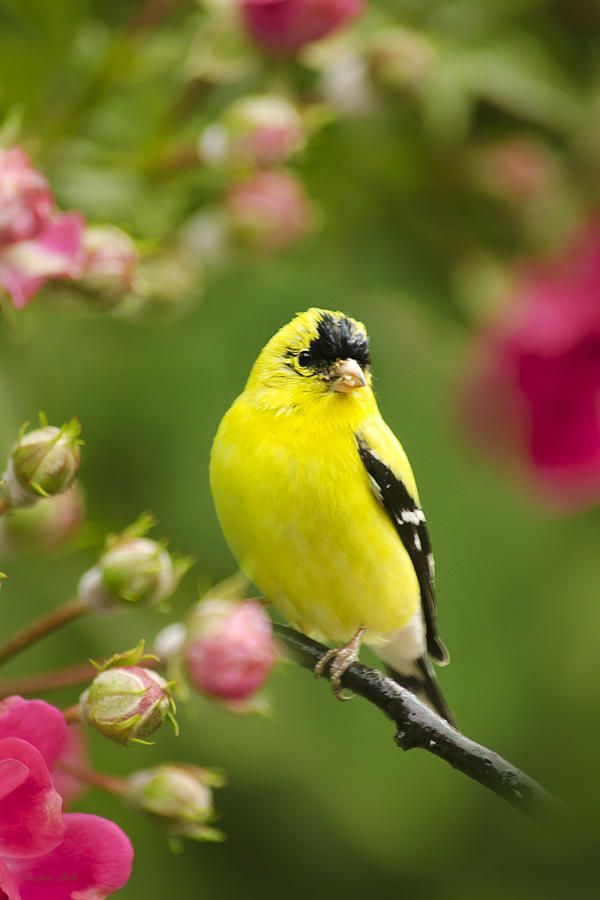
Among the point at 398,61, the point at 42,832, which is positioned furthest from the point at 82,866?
the point at 398,61

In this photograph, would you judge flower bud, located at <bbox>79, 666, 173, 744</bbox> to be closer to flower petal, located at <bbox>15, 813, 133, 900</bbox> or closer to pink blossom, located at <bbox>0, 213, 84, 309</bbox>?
flower petal, located at <bbox>15, 813, 133, 900</bbox>

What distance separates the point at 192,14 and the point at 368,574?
569mm

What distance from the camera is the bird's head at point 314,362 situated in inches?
14.2

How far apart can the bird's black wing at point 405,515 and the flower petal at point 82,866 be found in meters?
0.14

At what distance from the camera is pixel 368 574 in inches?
15.9

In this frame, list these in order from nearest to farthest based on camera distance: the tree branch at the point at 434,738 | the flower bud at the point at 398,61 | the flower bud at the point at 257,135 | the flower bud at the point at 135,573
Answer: the tree branch at the point at 434,738
the flower bud at the point at 135,573
the flower bud at the point at 257,135
the flower bud at the point at 398,61

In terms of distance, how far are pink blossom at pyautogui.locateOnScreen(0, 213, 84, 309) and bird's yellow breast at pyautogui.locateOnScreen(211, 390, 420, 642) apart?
4.8 inches

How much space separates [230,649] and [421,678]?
0.32ft

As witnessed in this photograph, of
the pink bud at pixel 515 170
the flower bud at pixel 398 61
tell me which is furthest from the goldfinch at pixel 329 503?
the pink bud at pixel 515 170

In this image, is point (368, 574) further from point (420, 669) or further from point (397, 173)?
point (397, 173)

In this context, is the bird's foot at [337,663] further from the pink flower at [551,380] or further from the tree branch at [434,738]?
the pink flower at [551,380]

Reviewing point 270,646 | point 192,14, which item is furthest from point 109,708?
point 192,14

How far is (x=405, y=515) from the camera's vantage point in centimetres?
43

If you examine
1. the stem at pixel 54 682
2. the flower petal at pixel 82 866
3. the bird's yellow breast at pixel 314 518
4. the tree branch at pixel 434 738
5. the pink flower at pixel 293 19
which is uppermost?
the pink flower at pixel 293 19
